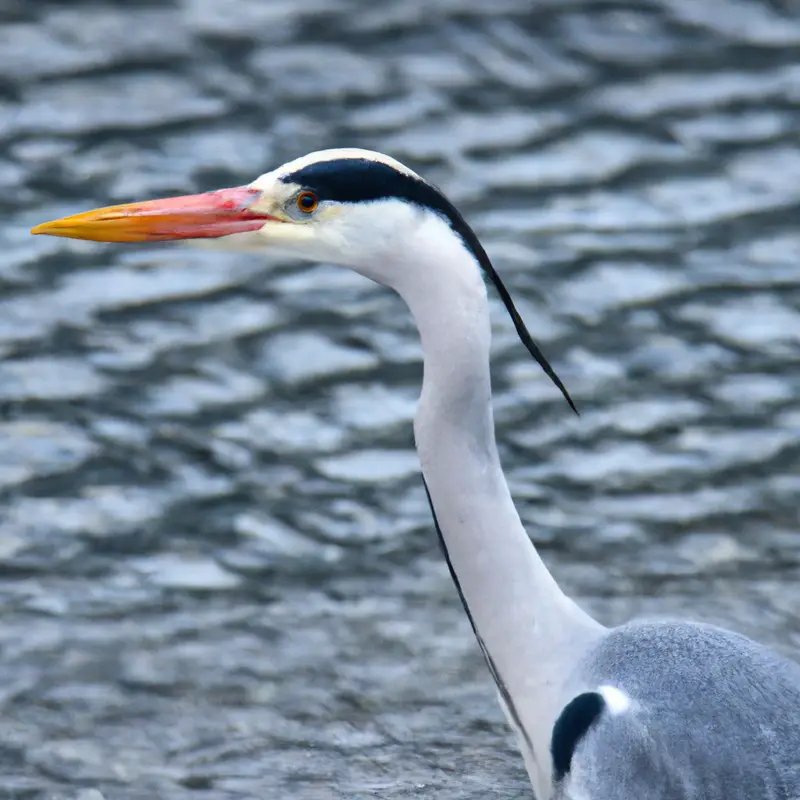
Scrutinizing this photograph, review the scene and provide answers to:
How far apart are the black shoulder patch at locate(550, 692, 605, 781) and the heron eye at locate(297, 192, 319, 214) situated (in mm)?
1369

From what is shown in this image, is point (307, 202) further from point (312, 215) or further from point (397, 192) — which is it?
point (397, 192)

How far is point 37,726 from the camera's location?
209 inches

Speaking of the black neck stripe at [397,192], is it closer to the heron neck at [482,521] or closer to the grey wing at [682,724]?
the heron neck at [482,521]

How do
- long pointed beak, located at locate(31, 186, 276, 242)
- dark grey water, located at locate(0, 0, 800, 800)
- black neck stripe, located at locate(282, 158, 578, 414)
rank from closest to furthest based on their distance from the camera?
1. black neck stripe, located at locate(282, 158, 578, 414)
2. long pointed beak, located at locate(31, 186, 276, 242)
3. dark grey water, located at locate(0, 0, 800, 800)

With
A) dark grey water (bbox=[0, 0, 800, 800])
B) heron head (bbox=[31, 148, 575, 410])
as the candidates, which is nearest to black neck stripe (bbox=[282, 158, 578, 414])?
heron head (bbox=[31, 148, 575, 410])

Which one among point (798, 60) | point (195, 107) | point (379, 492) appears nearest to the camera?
point (379, 492)

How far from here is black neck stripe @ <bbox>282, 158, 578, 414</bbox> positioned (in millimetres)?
4059

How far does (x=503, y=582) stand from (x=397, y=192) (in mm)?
1013

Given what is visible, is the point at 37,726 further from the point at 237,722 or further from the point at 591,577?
the point at 591,577

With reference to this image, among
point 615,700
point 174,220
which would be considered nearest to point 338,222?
point 174,220

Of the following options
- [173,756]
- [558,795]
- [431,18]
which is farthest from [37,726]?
[431,18]

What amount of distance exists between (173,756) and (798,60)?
239 inches

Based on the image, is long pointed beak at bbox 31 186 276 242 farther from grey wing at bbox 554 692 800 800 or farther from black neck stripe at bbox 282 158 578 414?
grey wing at bbox 554 692 800 800

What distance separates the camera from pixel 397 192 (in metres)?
4.09
